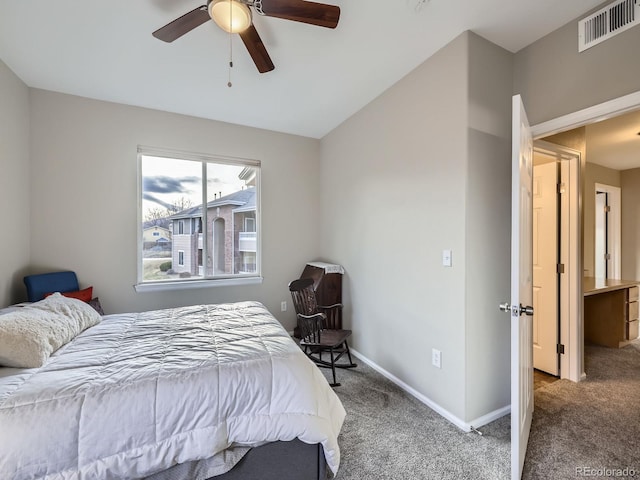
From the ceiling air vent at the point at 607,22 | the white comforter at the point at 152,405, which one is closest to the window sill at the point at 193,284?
the white comforter at the point at 152,405

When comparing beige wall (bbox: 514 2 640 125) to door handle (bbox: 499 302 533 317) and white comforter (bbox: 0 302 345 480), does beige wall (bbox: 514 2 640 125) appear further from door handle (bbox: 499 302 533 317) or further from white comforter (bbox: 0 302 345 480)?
white comforter (bbox: 0 302 345 480)

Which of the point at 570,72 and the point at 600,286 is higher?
the point at 570,72

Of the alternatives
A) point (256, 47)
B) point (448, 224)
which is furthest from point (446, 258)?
point (256, 47)

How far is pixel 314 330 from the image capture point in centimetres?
260

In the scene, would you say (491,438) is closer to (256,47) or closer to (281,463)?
(281,463)

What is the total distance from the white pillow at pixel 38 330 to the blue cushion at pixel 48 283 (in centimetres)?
72

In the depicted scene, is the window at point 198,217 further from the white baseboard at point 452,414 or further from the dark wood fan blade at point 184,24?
the white baseboard at point 452,414

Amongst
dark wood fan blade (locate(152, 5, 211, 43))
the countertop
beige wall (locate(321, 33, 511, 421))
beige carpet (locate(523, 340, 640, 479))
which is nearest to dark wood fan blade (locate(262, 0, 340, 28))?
dark wood fan blade (locate(152, 5, 211, 43))

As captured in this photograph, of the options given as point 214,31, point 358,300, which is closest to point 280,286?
point 358,300

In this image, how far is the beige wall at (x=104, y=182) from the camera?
270 centimetres

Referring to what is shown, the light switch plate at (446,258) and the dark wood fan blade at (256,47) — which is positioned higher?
the dark wood fan blade at (256,47)

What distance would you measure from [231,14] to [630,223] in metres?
6.39

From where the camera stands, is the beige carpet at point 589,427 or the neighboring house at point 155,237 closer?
the beige carpet at point 589,427

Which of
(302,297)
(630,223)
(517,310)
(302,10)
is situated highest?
(302,10)
